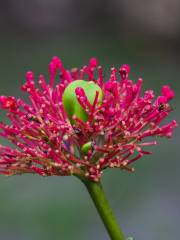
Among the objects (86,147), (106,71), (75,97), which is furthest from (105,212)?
(106,71)

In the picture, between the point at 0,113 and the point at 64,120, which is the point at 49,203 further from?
the point at 64,120

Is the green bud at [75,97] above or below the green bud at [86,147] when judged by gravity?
above

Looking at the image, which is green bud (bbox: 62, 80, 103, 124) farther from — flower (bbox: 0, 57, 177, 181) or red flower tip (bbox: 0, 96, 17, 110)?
red flower tip (bbox: 0, 96, 17, 110)

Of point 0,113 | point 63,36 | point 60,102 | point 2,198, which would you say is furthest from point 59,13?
point 60,102

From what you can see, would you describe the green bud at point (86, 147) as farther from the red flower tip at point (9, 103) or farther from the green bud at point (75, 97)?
the red flower tip at point (9, 103)

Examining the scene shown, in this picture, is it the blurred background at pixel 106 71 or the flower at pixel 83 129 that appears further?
the blurred background at pixel 106 71

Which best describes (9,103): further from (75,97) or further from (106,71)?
(106,71)

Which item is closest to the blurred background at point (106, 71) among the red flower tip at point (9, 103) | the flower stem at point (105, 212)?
the flower stem at point (105, 212)

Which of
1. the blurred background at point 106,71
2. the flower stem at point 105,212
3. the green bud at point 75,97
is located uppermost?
the blurred background at point 106,71
